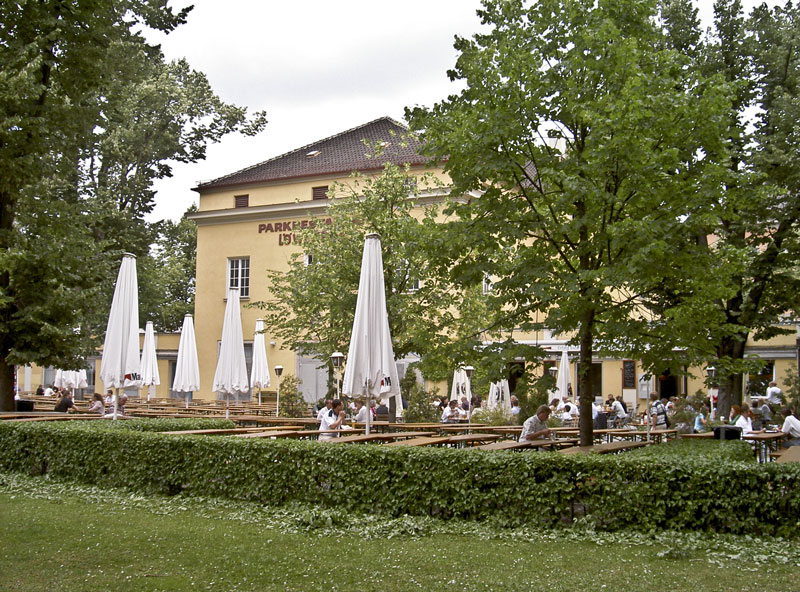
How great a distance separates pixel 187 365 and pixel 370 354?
1529cm

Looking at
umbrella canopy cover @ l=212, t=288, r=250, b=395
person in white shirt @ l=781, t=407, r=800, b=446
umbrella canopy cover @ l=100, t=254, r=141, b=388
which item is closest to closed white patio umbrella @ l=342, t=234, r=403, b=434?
umbrella canopy cover @ l=100, t=254, r=141, b=388

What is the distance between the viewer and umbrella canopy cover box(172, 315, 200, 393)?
27.3 meters

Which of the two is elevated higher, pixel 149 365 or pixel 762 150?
pixel 762 150

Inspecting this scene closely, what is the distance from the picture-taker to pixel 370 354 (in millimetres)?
13836

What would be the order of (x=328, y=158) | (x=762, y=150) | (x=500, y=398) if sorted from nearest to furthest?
1. (x=762, y=150)
2. (x=500, y=398)
3. (x=328, y=158)

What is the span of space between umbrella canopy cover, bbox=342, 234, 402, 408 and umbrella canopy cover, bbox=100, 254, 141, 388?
213 inches

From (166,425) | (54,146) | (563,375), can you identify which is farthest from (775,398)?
(54,146)

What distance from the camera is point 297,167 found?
42688mm

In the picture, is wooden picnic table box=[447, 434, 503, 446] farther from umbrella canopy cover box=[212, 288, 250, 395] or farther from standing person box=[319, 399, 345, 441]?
umbrella canopy cover box=[212, 288, 250, 395]

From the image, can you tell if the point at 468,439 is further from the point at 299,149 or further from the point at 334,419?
the point at 299,149

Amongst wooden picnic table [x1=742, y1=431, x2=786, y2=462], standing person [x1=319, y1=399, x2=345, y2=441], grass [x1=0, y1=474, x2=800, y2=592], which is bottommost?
grass [x1=0, y1=474, x2=800, y2=592]

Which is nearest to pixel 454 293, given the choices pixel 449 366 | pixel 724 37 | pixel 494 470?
pixel 724 37

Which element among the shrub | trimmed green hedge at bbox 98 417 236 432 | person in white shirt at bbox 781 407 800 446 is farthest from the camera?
the shrub

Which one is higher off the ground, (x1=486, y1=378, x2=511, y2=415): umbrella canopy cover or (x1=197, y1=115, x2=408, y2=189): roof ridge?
(x1=197, y1=115, x2=408, y2=189): roof ridge
